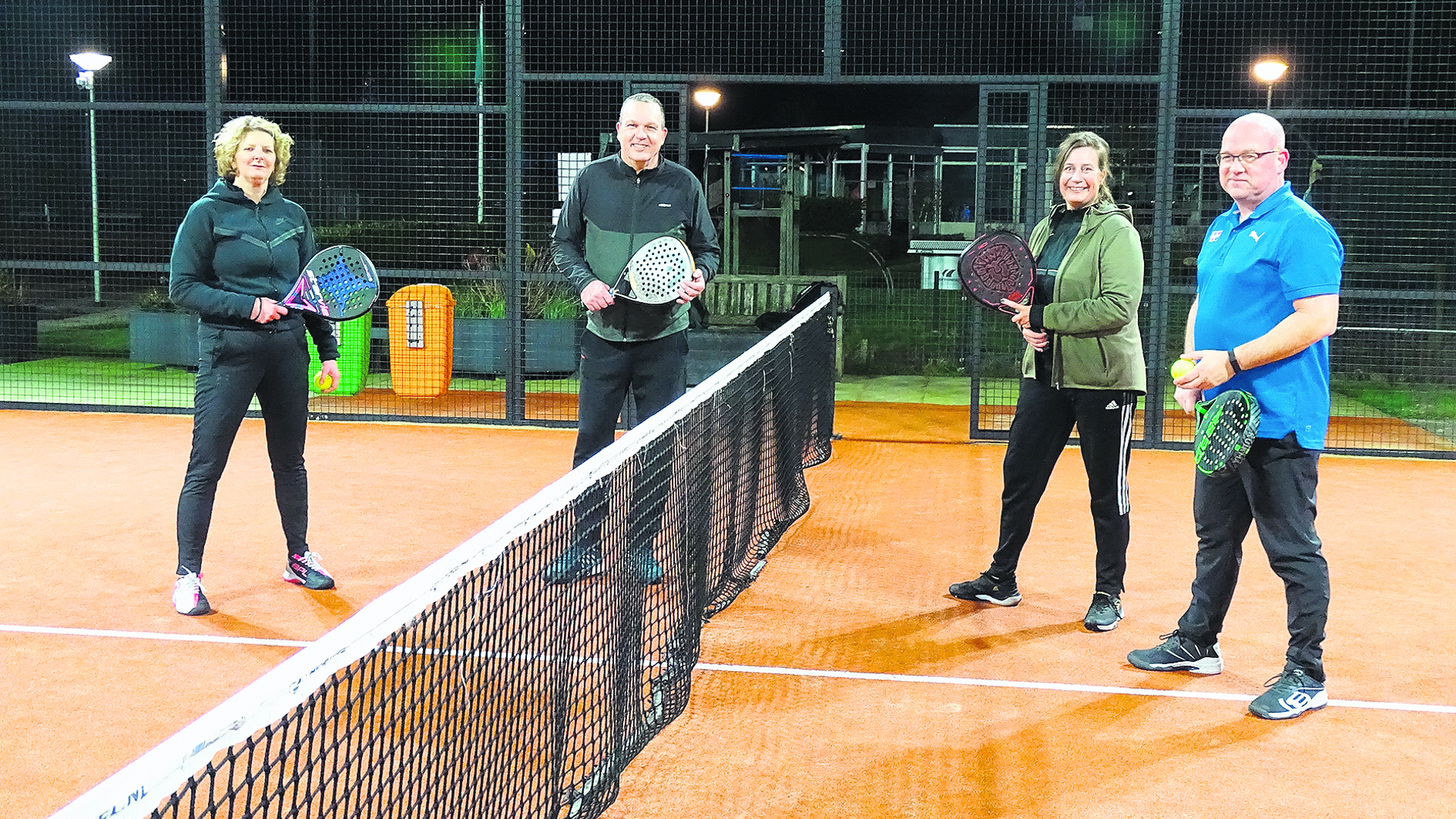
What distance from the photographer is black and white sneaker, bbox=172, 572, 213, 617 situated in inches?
199

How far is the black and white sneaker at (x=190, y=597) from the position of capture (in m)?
5.07

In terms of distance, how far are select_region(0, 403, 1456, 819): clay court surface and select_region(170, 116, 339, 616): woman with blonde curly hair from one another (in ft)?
1.60

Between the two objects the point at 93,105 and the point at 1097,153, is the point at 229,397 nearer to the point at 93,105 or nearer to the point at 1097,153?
the point at 1097,153

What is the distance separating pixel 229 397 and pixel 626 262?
63.2 inches

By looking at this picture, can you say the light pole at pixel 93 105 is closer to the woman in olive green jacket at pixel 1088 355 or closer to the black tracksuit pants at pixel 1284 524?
the woman in olive green jacket at pixel 1088 355

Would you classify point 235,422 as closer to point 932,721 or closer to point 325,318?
point 325,318

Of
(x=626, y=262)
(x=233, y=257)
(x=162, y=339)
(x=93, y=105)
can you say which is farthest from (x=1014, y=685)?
(x=162, y=339)

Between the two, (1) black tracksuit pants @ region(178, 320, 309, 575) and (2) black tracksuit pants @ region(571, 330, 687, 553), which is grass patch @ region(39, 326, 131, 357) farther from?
(2) black tracksuit pants @ region(571, 330, 687, 553)

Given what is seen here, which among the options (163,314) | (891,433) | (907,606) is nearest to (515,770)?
(907,606)

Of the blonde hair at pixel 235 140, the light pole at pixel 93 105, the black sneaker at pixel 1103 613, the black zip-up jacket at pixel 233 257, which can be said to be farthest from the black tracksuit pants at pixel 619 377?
the light pole at pixel 93 105

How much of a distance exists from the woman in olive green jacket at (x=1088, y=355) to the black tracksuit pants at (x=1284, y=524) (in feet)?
1.95

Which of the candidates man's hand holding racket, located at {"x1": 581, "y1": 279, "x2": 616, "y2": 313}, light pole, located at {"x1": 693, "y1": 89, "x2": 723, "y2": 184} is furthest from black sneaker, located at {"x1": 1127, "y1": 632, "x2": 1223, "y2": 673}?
light pole, located at {"x1": 693, "y1": 89, "x2": 723, "y2": 184}

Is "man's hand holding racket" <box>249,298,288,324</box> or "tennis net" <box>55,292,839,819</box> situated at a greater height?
"man's hand holding racket" <box>249,298,288,324</box>

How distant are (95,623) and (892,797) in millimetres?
3056
